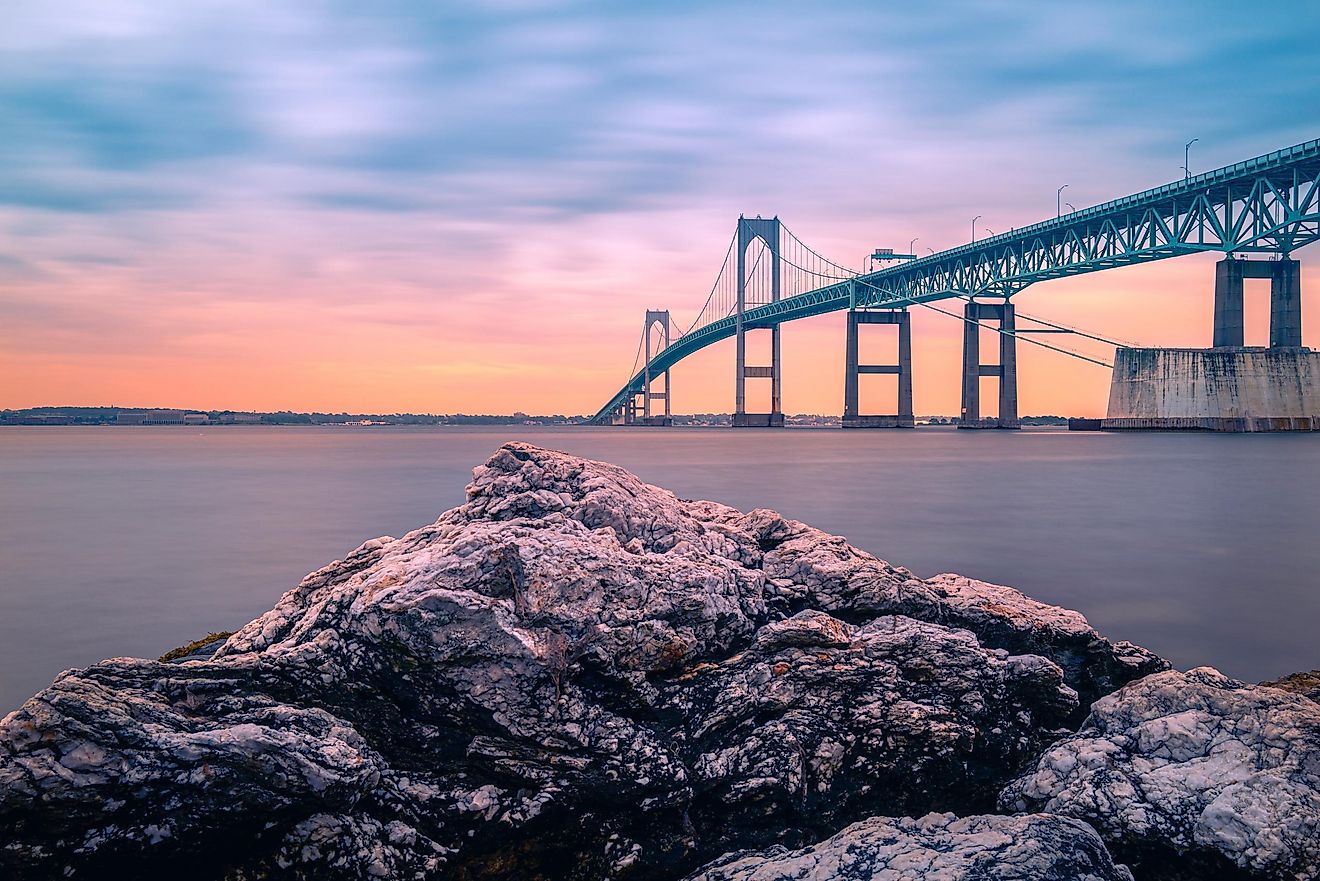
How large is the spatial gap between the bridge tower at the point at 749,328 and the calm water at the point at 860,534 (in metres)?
43.8

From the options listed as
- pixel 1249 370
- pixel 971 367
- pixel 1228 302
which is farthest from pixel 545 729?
pixel 971 367

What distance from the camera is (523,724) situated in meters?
3.96

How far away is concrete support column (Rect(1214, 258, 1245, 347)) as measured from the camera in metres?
50.7

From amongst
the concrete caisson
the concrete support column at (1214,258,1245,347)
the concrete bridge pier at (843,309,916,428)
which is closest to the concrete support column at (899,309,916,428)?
the concrete bridge pier at (843,309,916,428)

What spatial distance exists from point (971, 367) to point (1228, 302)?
25.0m

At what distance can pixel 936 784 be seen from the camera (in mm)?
4316

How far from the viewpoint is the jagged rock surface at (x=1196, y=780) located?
11.7ft

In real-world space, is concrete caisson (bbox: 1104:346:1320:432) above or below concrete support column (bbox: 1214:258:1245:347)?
below

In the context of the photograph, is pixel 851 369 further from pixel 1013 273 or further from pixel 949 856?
pixel 949 856

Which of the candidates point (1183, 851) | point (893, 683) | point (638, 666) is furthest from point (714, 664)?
point (1183, 851)

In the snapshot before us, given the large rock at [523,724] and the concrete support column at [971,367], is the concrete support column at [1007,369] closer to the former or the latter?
the concrete support column at [971,367]

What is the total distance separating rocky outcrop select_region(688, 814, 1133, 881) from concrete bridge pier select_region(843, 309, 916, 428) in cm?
7501

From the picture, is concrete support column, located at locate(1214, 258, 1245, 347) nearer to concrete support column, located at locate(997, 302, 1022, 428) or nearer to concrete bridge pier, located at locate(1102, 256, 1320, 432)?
concrete bridge pier, located at locate(1102, 256, 1320, 432)

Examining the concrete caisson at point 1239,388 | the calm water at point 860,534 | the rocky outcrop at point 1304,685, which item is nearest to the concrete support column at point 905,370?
the concrete caisson at point 1239,388
